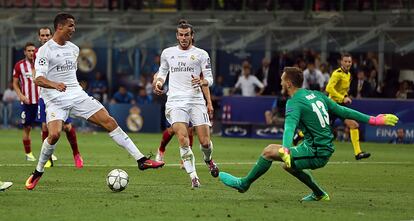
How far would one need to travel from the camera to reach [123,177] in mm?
14781

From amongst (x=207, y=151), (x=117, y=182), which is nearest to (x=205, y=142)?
(x=207, y=151)

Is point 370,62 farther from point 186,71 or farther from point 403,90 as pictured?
point 186,71

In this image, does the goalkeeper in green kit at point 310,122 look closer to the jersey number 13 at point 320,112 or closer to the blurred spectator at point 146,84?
the jersey number 13 at point 320,112

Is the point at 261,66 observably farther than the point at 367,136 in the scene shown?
Yes

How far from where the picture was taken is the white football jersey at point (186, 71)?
16.3m

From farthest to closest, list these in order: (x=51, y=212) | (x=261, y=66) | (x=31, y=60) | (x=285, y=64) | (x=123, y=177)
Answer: (x=261, y=66)
(x=285, y=64)
(x=31, y=60)
(x=123, y=177)
(x=51, y=212)

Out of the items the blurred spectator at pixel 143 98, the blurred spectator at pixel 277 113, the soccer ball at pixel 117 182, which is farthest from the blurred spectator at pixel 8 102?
the soccer ball at pixel 117 182

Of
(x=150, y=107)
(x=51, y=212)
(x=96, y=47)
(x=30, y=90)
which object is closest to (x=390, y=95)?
(x=150, y=107)

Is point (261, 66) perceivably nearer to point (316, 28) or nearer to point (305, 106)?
point (316, 28)

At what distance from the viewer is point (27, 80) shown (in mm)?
21156

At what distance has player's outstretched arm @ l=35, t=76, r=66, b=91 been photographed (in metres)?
15.0

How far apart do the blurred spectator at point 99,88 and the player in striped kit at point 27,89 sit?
1547 centimetres

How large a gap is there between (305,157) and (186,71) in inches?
143

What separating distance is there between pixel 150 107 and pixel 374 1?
8332 millimetres
